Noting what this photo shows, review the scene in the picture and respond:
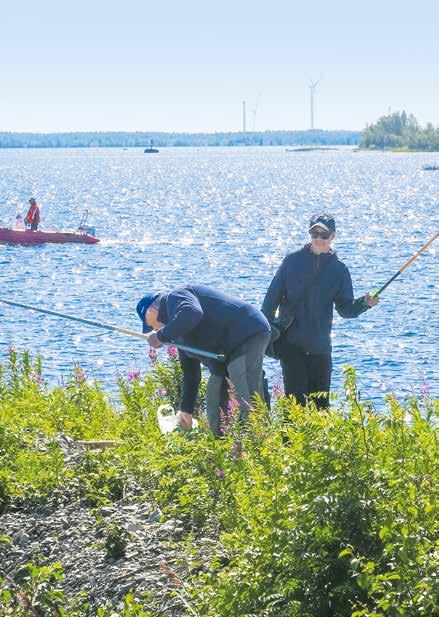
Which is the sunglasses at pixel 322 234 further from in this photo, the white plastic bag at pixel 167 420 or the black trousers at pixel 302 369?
the white plastic bag at pixel 167 420

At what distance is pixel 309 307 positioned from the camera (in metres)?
8.97

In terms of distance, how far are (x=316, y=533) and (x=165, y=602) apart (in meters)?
1.25

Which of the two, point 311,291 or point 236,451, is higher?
point 311,291

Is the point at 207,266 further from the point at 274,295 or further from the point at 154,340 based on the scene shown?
the point at 154,340

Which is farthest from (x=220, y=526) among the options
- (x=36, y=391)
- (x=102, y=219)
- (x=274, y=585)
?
(x=102, y=219)

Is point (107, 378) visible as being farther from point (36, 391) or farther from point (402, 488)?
point (402, 488)

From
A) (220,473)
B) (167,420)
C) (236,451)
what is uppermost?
(236,451)

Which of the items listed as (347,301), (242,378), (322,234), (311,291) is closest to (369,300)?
(347,301)

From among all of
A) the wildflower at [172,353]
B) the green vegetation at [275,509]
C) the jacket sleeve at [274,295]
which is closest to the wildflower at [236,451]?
the green vegetation at [275,509]

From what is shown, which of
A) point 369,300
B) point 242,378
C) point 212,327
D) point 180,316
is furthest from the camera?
point 369,300

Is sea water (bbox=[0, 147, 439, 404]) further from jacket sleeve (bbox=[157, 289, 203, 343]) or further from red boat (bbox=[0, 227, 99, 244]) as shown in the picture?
jacket sleeve (bbox=[157, 289, 203, 343])

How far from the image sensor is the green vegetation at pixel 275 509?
186 inches

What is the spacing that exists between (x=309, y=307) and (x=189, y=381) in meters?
1.22

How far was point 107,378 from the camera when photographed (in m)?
24.1
